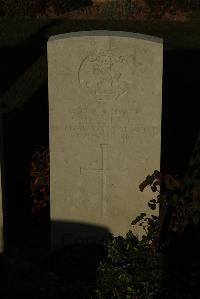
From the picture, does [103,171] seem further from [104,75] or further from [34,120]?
[34,120]

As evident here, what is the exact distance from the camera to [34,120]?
30.5ft

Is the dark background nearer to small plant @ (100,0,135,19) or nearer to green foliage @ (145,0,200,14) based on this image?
small plant @ (100,0,135,19)

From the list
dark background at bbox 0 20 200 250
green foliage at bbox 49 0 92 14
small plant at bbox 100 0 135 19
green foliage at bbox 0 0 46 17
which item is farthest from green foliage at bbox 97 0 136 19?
dark background at bbox 0 20 200 250

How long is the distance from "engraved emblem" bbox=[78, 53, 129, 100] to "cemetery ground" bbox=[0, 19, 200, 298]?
5.06 feet

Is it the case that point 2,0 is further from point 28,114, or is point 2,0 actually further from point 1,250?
point 1,250

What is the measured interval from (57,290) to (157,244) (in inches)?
40.1

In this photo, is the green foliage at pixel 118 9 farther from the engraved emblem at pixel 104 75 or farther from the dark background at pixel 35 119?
the engraved emblem at pixel 104 75

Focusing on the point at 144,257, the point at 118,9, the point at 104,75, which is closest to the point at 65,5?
the point at 118,9

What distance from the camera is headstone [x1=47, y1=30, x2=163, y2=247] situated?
5.10 m

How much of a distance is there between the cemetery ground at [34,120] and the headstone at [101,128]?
37 cm

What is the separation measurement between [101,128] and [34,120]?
4143 millimetres

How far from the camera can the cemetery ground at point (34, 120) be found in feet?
16.3

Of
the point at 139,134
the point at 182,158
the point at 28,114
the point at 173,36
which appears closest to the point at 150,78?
the point at 139,134

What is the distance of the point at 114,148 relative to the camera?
5.36m
